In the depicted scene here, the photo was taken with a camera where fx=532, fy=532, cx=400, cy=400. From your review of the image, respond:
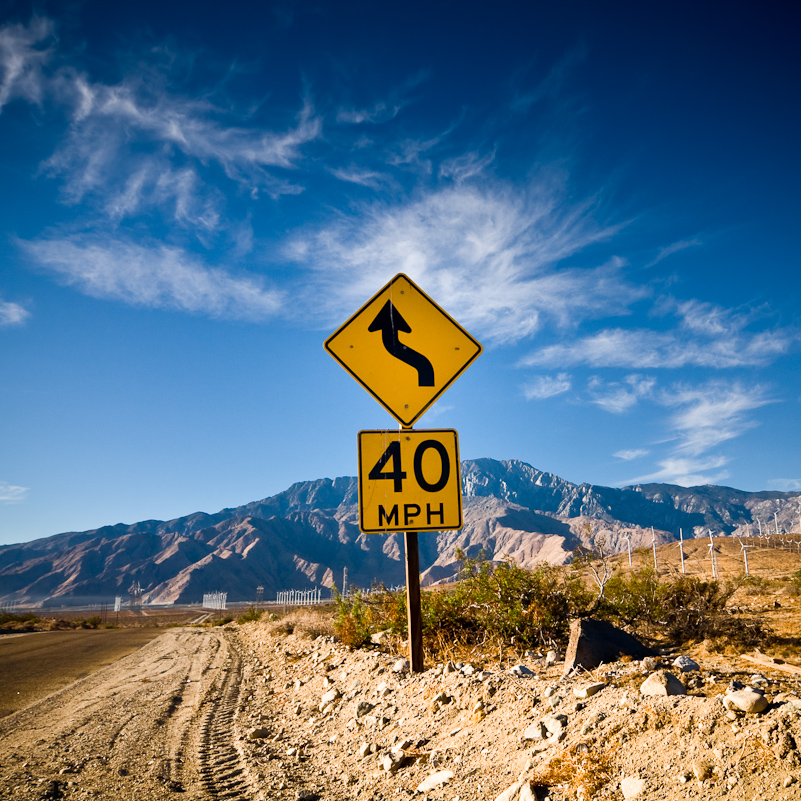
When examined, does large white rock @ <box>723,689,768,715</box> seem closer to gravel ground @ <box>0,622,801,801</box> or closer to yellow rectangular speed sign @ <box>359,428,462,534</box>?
gravel ground @ <box>0,622,801,801</box>

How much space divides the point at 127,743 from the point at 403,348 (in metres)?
4.62

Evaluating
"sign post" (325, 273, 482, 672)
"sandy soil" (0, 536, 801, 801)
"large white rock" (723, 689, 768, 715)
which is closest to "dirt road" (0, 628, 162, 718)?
"sandy soil" (0, 536, 801, 801)

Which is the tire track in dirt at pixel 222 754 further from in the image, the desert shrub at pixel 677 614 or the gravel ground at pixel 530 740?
the desert shrub at pixel 677 614

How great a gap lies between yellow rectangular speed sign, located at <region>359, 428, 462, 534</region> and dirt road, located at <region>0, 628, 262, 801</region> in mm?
2308

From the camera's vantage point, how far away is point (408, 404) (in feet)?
17.5

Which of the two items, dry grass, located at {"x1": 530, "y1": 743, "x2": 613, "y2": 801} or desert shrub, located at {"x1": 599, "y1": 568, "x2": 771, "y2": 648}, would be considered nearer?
dry grass, located at {"x1": 530, "y1": 743, "x2": 613, "y2": 801}

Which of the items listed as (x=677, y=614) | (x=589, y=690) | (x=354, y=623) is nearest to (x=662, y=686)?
(x=589, y=690)

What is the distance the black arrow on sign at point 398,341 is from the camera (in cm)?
544

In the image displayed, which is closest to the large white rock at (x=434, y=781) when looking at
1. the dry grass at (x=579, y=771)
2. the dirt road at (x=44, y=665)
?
the dry grass at (x=579, y=771)

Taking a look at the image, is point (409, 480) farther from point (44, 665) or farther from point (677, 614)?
point (44, 665)

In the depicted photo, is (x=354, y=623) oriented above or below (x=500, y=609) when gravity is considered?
below

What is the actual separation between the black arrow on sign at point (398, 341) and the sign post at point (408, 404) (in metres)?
0.01

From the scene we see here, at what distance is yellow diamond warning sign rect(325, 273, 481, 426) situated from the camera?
536 cm

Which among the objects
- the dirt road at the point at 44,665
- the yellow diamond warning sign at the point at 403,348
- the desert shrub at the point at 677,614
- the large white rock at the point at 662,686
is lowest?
the dirt road at the point at 44,665
